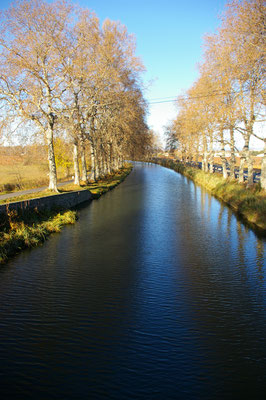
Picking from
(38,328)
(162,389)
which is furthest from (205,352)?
(38,328)

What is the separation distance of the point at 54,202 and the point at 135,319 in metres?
13.3

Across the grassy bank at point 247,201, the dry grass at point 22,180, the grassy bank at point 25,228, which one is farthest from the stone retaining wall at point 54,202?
the grassy bank at point 247,201

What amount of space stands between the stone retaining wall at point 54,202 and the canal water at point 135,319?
251 centimetres

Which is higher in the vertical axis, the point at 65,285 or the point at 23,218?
the point at 23,218

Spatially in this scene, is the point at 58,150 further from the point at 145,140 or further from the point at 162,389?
the point at 162,389

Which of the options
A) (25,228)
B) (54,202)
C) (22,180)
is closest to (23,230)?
(25,228)

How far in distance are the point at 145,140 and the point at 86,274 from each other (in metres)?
41.2

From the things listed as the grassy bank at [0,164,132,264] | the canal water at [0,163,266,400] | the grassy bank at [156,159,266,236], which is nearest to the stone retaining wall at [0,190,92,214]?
the grassy bank at [0,164,132,264]

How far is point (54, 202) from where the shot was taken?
64.7 ft

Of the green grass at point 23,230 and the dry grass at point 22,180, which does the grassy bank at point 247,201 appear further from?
the dry grass at point 22,180

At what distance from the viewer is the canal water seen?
5.51 m

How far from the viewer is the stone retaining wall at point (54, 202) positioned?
15.0 metres

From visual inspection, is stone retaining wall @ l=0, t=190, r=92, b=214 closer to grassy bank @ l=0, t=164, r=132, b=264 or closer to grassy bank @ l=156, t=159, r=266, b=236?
grassy bank @ l=0, t=164, r=132, b=264

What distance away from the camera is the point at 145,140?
50.0 m
